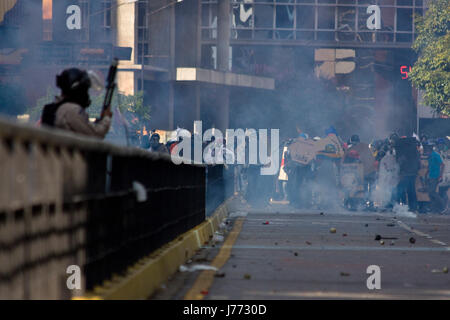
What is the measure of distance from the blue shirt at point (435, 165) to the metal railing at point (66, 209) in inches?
714

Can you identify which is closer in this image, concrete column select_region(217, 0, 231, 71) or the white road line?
the white road line

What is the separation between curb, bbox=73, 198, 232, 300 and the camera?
753cm

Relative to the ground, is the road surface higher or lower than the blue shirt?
lower

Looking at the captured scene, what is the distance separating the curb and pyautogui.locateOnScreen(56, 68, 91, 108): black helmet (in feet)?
5.43

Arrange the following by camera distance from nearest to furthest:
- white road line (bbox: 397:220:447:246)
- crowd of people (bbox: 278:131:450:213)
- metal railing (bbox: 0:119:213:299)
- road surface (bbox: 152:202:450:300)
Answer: metal railing (bbox: 0:119:213:299) → road surface (bbox: 152:202:450:300) → white road line (bbox: 397:220:447:246) → crowd of people (bbox: 278:131:450:213)

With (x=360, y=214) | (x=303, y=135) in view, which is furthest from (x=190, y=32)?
(x=360, y=214)

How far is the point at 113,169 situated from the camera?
7957 millimetres

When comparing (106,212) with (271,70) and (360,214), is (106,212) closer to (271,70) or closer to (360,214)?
(360,214)

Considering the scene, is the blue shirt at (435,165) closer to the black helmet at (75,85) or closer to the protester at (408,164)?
the protester at (408,164)

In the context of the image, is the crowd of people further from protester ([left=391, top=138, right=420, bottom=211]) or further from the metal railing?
the metal railing

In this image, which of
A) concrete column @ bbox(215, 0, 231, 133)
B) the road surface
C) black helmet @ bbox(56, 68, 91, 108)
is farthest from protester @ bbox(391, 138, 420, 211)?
concrete column @ bbox(215, 0, 231, 133)

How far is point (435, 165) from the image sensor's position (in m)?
27.6

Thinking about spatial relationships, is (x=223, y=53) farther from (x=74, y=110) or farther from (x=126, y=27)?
(x=74, y=110)
